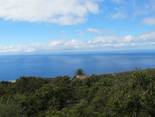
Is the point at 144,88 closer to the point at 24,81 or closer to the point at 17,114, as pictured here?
the point at 17,114

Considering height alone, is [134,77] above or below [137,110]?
above

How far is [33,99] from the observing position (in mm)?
39625

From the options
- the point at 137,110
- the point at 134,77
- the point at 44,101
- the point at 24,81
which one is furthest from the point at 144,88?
the point at 24,81

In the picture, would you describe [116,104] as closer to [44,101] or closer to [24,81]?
[44,101]

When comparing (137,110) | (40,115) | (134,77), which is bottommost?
(40,115)

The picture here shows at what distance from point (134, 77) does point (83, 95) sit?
19.4 metres

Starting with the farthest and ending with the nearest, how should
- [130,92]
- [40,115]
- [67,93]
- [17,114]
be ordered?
[67,93]
[40,115]
[17,114]
[130,92]

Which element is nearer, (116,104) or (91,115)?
(116,104)

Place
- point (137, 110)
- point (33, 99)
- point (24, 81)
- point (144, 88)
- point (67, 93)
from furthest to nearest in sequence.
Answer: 1. point (24, 81)
2. point (67, 93)
3. point (33, 99)
4. point (144, 88)
5. point (137, 110)

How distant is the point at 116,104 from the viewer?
915 inches

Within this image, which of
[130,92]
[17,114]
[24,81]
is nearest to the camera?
[130,92]

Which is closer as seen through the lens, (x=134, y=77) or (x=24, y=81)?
(x=134, y=77)

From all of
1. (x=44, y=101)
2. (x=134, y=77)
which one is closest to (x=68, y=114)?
(x=134, y=77)

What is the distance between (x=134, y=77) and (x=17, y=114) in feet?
35.6
